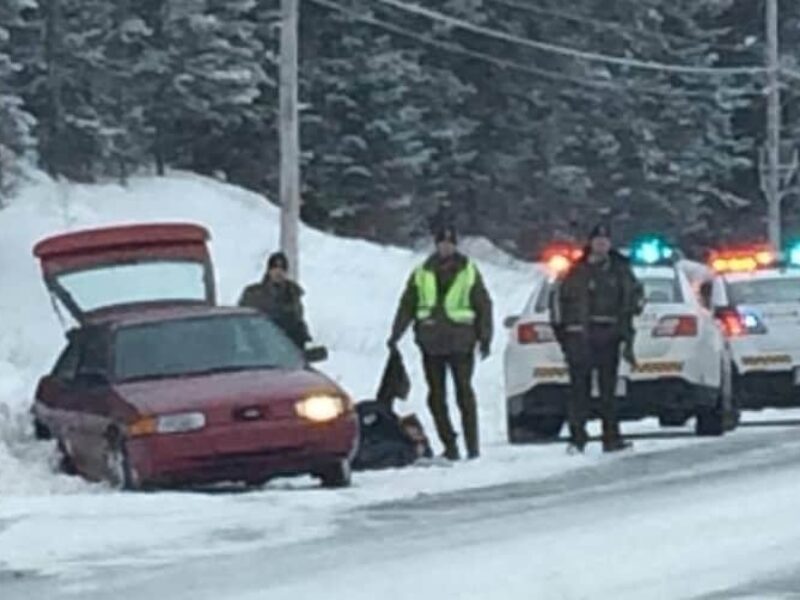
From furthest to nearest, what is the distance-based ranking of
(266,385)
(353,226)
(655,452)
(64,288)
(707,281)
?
(353,226), (707,281), (64,288), (655,452), (266,385)

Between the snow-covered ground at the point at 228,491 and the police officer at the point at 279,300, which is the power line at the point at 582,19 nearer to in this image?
the snow-covered ground at the point at 228,491

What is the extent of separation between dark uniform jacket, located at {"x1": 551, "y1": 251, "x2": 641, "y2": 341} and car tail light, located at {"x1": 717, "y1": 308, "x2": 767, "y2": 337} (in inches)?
193

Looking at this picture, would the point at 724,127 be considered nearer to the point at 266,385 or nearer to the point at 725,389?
the point at 725,389

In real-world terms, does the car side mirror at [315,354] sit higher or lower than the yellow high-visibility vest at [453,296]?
lower

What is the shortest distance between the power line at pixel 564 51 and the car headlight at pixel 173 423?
3274cm

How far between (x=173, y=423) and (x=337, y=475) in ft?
4.13

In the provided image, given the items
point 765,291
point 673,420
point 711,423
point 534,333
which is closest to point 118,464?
point 534,333

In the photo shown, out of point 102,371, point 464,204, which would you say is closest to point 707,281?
point 102,371

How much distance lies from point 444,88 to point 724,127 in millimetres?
13482

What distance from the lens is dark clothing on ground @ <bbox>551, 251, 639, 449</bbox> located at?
23250 mm

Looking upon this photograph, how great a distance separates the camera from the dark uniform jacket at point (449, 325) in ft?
74.5

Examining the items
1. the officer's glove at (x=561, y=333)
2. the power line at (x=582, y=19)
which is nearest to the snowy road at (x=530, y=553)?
the officer's glove at (x=561, y=333)

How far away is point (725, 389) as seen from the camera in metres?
25.7

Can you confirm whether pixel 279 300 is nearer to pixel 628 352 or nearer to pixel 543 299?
pixel 543 299
